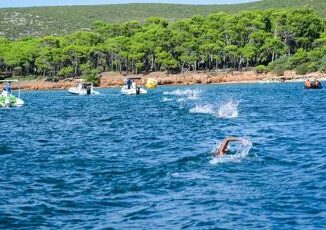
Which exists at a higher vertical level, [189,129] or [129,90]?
[189,129]

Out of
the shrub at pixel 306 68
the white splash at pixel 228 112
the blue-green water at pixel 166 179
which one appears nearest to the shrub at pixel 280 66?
the shrub at pixel 306 68

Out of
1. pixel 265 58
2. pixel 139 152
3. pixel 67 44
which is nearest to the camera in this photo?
pixel 139 152

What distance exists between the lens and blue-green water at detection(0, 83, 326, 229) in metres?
16.8

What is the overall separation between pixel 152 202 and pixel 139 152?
36.3ft

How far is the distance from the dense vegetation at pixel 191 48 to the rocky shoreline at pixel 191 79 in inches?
137

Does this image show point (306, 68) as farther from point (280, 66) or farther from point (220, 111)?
point (220, 111)

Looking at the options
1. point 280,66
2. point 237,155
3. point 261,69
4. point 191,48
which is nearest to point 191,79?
point 191,48

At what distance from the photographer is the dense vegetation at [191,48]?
147 m

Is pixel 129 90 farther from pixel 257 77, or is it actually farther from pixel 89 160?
pixel 89 160

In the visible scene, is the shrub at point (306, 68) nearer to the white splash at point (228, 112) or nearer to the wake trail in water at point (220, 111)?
the wake trail in water at point (220, 111)

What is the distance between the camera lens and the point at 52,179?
23141mm

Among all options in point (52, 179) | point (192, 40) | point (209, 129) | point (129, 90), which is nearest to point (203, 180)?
point (52, 179)

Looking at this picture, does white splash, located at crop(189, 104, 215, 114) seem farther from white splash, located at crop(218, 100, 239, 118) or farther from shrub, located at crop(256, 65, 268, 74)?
shrub, located at crop(256, 65, 268, 74)

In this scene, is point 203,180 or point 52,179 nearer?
point 203,180
